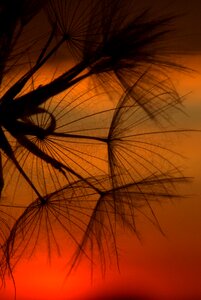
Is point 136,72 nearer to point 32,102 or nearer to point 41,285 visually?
point 32,102

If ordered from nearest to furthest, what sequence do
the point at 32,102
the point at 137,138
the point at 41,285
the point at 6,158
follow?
the point at 32,102 → the point at 6,158 → the point at 137,138 → the point at 41,285

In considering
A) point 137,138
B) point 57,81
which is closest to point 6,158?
point 57,81

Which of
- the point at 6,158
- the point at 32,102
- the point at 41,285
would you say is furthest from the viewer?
the point at 41,285

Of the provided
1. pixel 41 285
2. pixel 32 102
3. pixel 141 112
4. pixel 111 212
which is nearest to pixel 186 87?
pixel 141 112

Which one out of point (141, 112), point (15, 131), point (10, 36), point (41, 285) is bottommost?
point (41, 285)

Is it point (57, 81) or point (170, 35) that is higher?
point (170, 35)

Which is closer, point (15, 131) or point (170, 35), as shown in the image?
point (15, 131)

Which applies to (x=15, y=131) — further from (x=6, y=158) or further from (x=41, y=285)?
(x=41, y=285)
